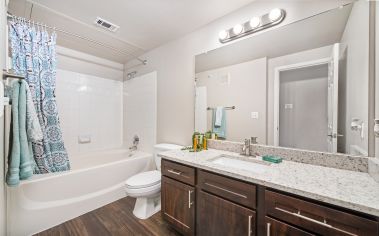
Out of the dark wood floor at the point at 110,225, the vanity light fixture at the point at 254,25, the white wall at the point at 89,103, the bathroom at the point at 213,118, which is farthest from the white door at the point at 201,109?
the white wall at the point at 89,103

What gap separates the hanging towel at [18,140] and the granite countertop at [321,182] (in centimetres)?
148

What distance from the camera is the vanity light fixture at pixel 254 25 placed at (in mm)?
1433

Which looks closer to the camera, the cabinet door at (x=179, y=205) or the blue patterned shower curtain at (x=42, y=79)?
the cabinet door at (x=179, y=205)

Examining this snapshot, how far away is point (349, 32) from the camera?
1.17 meters

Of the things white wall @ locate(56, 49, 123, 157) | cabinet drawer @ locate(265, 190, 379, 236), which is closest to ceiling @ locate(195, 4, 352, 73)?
cabinet drawer @ locate(265, 190, 379, 236)

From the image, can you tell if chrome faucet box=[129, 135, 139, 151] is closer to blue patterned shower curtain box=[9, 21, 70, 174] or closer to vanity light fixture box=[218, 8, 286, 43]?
blue patterned shower curtain box=[9, 21, 70, 174]

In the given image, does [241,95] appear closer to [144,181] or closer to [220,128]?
[220,128]

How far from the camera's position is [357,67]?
1.12m

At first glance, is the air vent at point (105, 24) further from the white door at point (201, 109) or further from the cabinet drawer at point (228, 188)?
the cabinet drawer at point (228, 188)

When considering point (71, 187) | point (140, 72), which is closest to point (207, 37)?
point (140, 72)

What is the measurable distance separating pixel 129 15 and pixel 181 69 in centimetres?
86

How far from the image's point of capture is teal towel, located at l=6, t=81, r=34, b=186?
131 cm

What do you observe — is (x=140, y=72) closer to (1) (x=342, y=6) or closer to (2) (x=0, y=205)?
(2) (x=0, y=205)

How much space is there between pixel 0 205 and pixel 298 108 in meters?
2.42
